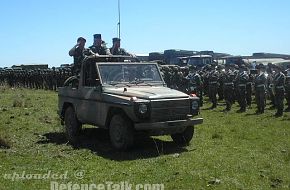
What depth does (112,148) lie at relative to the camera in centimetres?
998

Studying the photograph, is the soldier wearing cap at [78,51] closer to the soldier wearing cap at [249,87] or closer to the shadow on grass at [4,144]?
the shadow on grass at [4,144]

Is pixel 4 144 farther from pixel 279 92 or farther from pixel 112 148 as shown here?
pixel 279 92

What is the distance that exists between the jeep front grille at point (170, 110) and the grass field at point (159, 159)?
73 cm

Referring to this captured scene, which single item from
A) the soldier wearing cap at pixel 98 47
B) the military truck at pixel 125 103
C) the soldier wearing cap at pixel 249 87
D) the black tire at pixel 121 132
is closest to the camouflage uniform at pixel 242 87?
the soldier wearing cap at pixel 249 87

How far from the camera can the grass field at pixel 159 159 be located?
727cm

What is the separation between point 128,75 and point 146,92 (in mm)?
1069

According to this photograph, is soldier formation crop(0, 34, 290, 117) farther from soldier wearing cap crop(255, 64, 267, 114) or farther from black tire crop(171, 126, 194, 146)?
black tire crop(171, 126, 194, 146)

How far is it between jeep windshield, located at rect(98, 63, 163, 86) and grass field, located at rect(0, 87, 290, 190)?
4.55 feet

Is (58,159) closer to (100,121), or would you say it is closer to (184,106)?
(100,121)

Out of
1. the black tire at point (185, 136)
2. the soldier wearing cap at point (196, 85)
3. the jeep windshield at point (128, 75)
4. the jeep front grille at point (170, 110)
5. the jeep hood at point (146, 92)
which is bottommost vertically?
the black tire at point (185, 136)

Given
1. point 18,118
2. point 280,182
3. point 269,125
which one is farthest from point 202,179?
point 18,118

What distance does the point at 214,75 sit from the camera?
20.6 meters

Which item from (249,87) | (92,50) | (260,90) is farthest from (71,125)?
(249,87)

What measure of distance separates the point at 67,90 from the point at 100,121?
202cm
